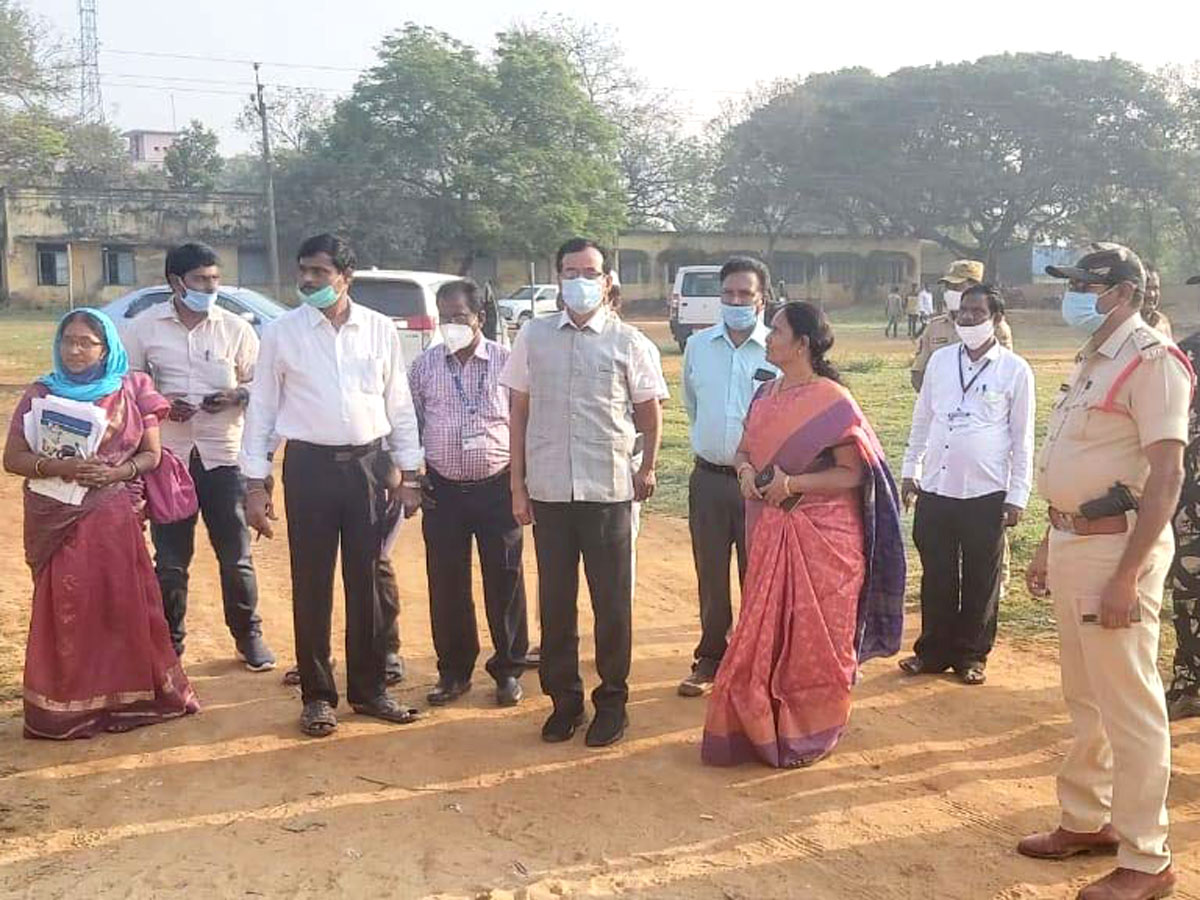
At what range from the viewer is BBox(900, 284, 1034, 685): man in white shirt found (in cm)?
527

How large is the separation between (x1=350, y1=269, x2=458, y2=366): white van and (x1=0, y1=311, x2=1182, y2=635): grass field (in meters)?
2.77

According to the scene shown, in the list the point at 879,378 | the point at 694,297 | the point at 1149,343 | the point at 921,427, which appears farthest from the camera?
the point at 694,297

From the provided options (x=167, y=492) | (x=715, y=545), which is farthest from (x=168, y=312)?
(x=715, y=545)

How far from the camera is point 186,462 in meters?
5.43

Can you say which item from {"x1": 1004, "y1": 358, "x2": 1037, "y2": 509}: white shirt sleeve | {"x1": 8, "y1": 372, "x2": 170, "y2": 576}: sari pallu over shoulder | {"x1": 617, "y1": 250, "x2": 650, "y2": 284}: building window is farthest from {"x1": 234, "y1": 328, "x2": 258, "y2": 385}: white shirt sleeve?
{"x1": 617, "y1": 250, "x2": 650, "y2": 284}: building window

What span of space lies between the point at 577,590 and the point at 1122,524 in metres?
2.05

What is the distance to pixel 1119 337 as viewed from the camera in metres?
3.32

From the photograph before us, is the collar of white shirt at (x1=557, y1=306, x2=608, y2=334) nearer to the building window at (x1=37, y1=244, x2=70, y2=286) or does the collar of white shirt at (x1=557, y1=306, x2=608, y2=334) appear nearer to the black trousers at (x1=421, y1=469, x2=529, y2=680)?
the black trousers at (x1=421, y1=469, x2=529, y2=680)

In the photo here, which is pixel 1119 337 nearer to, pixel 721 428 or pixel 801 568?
pixel 801 568

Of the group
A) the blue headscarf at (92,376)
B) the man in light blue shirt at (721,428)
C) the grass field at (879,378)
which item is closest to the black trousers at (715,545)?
the man in light blue shirt at (721,428)

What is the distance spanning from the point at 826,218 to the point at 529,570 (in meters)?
44.3

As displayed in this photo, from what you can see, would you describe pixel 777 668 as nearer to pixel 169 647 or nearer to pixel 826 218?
pixel 169 647

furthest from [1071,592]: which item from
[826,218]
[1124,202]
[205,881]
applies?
[826,218]

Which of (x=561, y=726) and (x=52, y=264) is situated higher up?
(x=52, y=264)
